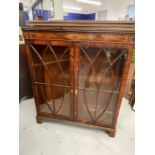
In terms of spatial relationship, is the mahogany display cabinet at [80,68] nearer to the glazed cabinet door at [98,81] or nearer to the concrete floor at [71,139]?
the glazed cabinet door at [98,81]

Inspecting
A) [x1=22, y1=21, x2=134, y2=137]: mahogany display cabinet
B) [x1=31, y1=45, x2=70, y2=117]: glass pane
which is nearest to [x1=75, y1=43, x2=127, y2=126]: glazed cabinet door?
[x1=22, y1=21, x2=134, y2=137]: mahogany display cabinet

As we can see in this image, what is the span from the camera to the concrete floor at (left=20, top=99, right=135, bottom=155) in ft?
4.00

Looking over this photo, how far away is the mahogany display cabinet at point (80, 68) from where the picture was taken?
1041mm

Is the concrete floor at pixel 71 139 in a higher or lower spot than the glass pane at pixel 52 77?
lower

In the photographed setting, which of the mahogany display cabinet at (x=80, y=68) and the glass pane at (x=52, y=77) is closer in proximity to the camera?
the mahogany display cabinet at (x=80, y=68)

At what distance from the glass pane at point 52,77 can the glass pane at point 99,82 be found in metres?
0.15

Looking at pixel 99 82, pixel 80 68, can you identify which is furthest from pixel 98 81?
pixel 80 68

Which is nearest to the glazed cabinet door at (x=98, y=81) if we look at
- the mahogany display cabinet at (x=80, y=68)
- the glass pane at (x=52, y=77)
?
the mahogany display cabinet at (x=80, y=68)

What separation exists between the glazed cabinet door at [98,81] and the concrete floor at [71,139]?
164 millimetres

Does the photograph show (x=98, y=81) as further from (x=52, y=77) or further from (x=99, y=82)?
(x=52, y=77)

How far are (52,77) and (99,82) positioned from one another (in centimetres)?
48
